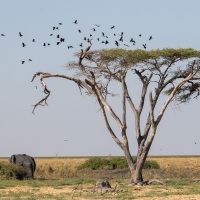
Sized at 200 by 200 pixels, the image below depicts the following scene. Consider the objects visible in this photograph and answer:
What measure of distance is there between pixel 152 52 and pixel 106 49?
2.42 meters

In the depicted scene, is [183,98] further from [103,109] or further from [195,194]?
[195,194]

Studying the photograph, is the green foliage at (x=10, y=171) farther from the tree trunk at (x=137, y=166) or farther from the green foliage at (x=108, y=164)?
the green foliage at (x=108, y=164)

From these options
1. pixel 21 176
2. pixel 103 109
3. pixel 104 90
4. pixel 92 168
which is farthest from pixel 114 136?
pixel 92 168

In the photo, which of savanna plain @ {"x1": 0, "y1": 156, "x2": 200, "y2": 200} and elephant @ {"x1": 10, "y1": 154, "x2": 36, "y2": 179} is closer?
savanna plain @ {"x1": 0, "y1": 156, "x2": 200, "y2": 200}

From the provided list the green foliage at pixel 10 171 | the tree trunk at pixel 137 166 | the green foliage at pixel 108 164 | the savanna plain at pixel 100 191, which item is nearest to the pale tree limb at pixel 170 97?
the tree trunk at pixel 137 166

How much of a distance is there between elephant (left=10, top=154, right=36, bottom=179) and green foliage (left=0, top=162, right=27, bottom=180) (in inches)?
24.9

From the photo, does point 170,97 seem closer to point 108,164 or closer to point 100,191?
point 100,191

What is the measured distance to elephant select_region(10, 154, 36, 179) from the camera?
3681 centimetres

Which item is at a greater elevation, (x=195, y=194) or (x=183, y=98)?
(x=183, y=98)

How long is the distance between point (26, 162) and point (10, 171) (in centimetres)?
222

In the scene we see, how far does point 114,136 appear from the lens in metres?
31.9

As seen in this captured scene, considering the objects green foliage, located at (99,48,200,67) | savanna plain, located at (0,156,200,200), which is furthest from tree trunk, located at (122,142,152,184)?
green foliage, located at (99,48,200,67)

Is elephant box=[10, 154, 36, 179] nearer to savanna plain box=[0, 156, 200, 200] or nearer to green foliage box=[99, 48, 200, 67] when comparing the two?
savanna plain box=[0, 156, 200, 200]

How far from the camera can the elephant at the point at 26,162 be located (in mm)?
36812
